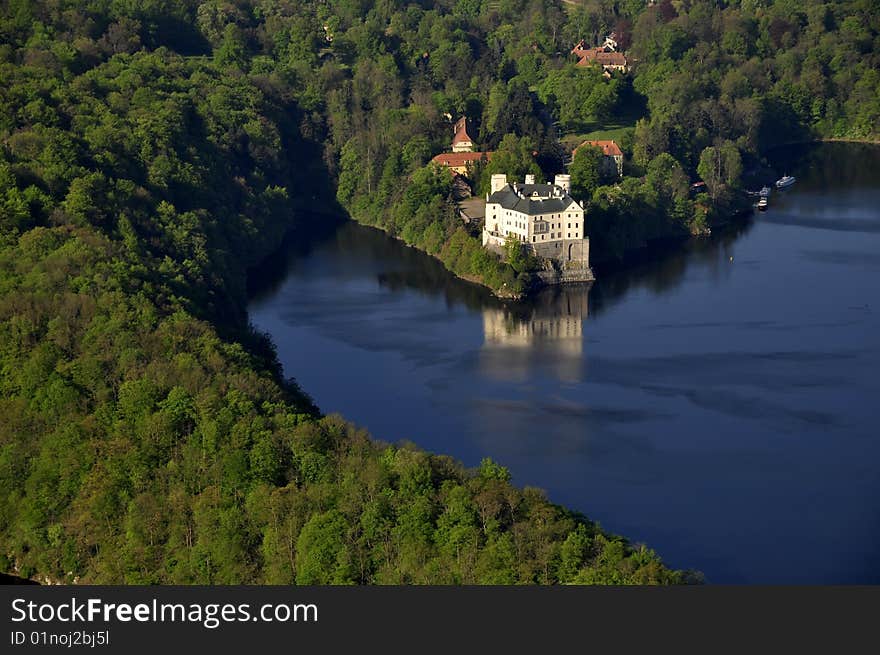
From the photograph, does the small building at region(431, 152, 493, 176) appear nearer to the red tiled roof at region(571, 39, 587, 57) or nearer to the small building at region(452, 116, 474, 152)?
the small building at region(452, 116, 474, 152)

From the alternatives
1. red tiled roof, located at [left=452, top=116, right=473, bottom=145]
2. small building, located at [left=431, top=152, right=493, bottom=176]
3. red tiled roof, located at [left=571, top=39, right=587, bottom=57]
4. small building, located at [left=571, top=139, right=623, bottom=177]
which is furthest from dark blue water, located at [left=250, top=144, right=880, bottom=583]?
red tiled roof, located at [left=571, top=39, right=587, bottom=57]

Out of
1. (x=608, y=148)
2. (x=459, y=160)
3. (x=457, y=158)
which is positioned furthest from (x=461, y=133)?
(x=608, y=148)

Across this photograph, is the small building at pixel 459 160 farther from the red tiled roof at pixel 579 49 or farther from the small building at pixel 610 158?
the red tiled roof at pixel 579 49

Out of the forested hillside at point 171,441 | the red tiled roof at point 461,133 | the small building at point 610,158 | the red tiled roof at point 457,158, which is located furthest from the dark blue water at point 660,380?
the red tiled roof at point 461,133

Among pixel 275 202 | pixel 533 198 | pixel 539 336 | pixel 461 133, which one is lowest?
pixel 539 336

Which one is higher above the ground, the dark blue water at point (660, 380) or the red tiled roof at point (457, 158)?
the red tiled roof at point (457, 158)

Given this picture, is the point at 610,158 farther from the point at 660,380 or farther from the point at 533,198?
the point at 660,380
